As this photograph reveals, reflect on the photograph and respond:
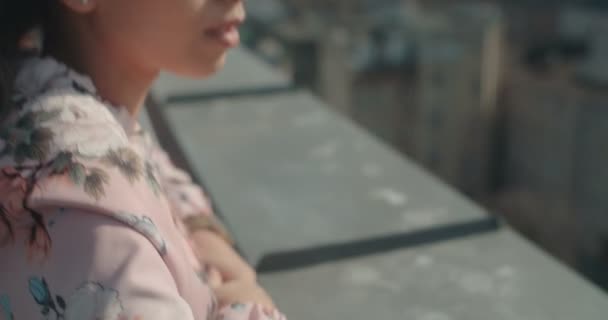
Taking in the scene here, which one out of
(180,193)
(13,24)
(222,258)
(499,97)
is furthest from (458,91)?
(13,24)

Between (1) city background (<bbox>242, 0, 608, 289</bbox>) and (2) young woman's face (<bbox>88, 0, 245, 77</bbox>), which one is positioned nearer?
(2) young woman's face (<bbox>88, 0, 245, 77</bbox>)

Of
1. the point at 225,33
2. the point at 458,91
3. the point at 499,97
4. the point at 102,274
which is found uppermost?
the point at 225,33

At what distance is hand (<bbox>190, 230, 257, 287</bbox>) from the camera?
2.89ft

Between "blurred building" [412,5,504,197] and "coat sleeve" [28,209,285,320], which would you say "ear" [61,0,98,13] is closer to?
"coat sleeve" [28,209,285,320]

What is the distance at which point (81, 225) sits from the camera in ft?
1.90

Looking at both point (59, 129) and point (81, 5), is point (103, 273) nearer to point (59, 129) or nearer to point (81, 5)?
point (59, 129)

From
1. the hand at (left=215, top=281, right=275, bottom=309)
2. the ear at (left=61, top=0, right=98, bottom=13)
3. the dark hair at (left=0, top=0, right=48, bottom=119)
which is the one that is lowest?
the hand at (left=215, top=281, right=275, bottom=309)

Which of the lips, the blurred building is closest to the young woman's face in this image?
the lips

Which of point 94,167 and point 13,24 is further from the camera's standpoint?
point 13,24

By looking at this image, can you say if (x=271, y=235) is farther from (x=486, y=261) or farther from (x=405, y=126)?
(x=405, y=126)

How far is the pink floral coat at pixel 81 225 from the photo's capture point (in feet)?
1.87

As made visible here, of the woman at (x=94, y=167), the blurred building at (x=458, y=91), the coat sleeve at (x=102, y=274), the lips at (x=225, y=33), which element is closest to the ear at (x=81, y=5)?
the woman at (x=94, y=167)

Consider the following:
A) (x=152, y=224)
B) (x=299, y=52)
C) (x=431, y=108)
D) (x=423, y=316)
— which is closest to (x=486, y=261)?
(x=423, y=316)

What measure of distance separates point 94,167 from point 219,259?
1.12 ft
